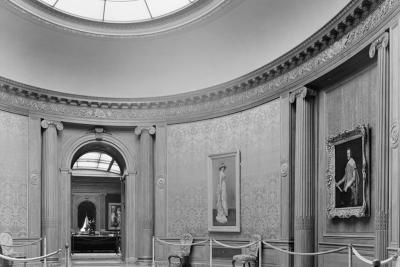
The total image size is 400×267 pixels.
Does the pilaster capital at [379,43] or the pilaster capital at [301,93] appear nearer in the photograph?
the pilaster capital at [379,43]

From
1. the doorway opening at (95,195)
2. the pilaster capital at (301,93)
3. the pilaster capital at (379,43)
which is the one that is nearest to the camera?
the pilaster capital at (379,43)

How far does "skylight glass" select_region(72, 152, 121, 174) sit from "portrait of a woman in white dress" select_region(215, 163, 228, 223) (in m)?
17.6

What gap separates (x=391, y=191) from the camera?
414 inches

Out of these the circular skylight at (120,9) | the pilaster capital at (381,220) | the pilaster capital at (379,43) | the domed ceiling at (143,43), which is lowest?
the pilaster capital at (381,220)

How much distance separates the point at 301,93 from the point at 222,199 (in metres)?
5.71

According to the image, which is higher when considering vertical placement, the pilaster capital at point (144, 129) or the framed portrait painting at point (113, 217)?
the pilaster capital at point (144, 129)

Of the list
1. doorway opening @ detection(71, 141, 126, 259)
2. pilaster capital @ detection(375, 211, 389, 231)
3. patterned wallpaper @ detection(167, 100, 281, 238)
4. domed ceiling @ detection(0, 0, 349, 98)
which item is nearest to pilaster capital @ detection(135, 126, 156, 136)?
patterned wallpaper @ detection(167, 100, 281, 238)

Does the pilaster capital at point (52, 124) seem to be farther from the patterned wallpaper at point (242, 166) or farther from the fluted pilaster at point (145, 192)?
the patterned wallpaper at point (242, 166)

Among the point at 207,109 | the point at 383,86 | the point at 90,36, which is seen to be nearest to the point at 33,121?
the point at 90,36

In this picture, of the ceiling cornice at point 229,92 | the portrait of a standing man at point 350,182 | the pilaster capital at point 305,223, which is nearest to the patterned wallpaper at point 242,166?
the ceiling cornice at point 229,92

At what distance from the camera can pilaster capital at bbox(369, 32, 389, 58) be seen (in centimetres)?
1112

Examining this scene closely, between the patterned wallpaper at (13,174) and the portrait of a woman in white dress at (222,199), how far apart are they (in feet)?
23.8

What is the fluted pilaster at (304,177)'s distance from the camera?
1484cm

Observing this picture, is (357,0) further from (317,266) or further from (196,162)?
(196,162)
